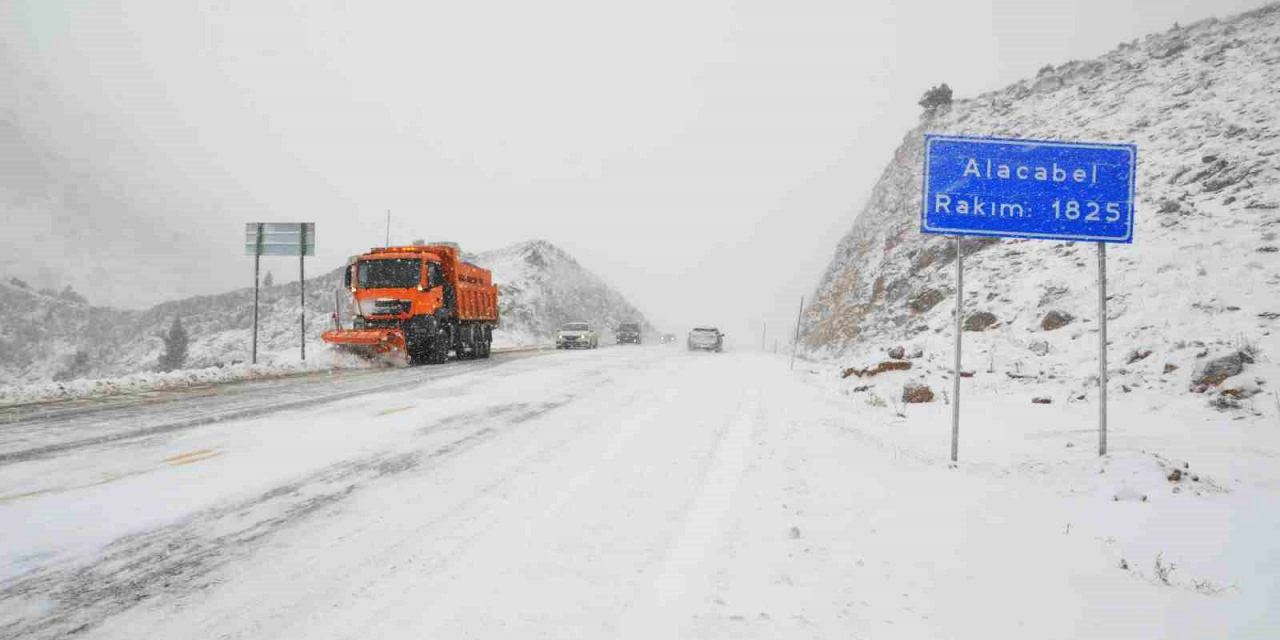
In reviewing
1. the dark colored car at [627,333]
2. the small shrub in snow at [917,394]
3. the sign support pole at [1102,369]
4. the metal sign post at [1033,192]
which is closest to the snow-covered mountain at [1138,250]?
the small shrub in snow at [917,394]

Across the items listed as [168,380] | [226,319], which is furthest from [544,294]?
[168,380]

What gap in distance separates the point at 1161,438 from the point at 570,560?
6980mm

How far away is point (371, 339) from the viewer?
639 inches

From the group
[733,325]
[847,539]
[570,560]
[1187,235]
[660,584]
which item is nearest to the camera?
[660,584]

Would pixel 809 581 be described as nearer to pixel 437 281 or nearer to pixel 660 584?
pixel 660 584

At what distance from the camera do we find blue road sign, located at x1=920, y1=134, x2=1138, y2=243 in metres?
5.93

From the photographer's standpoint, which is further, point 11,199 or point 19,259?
point 11,199

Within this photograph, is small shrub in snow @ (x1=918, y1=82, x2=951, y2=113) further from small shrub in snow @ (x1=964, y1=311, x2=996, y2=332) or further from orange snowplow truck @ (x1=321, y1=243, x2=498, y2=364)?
orange snowplow truck @ (x1=321, y1=243, x2=498, y2=364)

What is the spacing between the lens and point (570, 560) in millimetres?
3154

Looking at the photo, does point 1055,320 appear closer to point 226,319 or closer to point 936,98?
point 936,98

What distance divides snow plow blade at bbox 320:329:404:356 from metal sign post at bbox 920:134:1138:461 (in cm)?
1419

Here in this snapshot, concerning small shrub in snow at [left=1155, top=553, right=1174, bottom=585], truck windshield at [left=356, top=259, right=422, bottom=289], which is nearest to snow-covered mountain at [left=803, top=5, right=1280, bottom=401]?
small shrub in snow at [left=1155, top=553, right=1174, bottom=585]

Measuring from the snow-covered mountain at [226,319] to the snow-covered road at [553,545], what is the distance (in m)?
36.3

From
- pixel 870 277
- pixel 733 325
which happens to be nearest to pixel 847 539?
pixel 870 277
